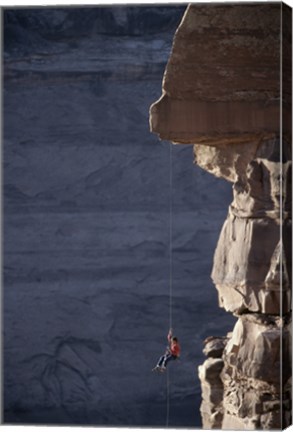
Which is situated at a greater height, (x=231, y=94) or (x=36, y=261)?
(x=231, y=94)

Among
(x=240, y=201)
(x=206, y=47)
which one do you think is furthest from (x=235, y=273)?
(x=206, y=47)

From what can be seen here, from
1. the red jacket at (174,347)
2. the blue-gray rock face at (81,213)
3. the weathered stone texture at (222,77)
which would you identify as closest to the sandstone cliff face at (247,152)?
the weathered stone texture at (222,77)

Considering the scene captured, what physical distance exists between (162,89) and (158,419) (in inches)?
103

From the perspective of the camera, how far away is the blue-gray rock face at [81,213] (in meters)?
19.6

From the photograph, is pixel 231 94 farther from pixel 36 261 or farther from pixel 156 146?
pixel 36 261

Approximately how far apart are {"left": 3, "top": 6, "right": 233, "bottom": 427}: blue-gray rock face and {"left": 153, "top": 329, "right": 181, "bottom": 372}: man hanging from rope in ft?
0.20

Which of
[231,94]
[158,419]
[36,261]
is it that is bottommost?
[158,419]

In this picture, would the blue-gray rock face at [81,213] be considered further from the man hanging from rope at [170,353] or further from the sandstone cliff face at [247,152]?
the sandstone cliff face at [247,152]

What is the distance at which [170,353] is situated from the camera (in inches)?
781

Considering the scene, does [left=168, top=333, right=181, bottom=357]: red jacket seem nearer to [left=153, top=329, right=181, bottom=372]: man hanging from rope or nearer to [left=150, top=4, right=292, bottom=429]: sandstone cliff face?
[left=153, top=329, right=181, bottom=372]: man hanging from rope

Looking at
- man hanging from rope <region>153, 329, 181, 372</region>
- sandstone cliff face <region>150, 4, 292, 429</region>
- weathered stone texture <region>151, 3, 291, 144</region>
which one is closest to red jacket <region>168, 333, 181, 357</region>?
man hanging from rope <region>153, 329, 181, 372</region>

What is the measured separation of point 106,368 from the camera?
65.2 ft

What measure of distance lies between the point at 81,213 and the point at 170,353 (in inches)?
52.2

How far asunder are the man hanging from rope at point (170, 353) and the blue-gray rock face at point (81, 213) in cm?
6
